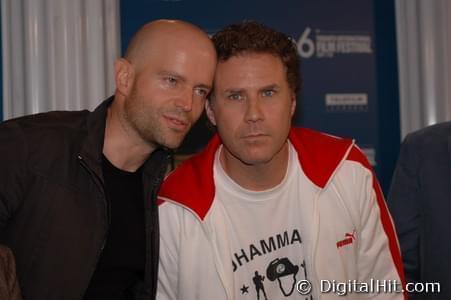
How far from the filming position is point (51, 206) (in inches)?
75.0

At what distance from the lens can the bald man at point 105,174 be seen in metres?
1.90

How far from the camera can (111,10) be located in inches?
105

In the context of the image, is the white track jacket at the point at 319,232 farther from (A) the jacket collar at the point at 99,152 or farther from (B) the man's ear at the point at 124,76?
(B) the man's ear at the point at 124,76

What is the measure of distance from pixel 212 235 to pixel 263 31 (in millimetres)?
787

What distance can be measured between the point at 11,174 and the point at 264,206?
0.89 metres

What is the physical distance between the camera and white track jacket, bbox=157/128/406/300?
2.18m

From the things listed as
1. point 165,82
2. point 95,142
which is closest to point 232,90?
point 165,82

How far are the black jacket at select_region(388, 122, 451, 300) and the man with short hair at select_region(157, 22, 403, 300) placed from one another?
95mm

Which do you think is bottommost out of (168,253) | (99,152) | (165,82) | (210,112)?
(168,253)

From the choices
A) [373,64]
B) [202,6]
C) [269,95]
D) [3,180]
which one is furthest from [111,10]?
[373,64]

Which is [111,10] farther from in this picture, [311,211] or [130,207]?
[311,211]

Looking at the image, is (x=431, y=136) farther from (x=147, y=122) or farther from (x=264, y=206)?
(x=147, y=122)

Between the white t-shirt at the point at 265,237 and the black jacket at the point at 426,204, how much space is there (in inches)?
14.2

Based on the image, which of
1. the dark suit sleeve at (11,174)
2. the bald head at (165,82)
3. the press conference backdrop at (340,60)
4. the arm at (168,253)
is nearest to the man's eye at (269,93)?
the bald head at (165,82)
